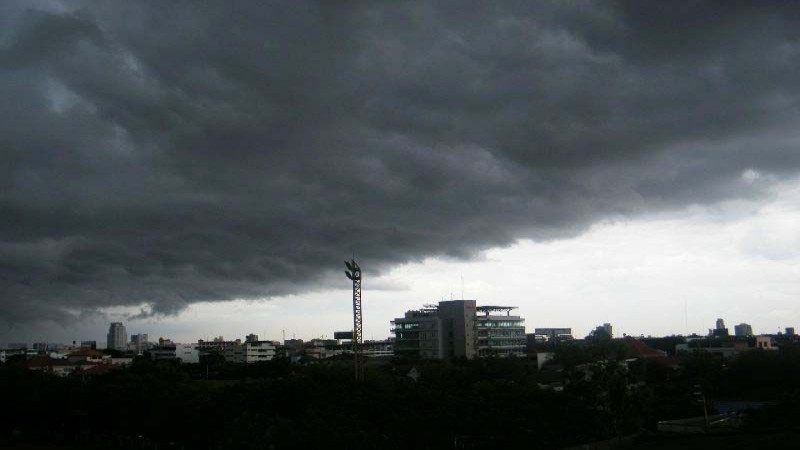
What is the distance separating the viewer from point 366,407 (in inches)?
2035

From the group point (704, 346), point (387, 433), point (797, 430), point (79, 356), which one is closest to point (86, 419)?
point (387, 433)

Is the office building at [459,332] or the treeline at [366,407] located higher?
the office building at [459,332]

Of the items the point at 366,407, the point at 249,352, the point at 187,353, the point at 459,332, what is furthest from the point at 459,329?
the point at 366,407

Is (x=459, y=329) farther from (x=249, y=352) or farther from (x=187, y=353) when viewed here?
(x=187, y=353)

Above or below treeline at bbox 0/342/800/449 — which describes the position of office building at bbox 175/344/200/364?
above

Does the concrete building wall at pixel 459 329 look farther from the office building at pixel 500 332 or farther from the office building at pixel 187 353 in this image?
the office building at pixel 187 353

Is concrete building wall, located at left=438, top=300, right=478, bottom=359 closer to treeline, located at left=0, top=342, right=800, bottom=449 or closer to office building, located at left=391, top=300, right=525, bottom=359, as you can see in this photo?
office building, located at left=391, top=300, right=525, bottom=359

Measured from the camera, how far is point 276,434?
129 ft

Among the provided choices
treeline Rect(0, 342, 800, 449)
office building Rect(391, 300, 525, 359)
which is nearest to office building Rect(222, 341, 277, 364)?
office building Rect(391, 300, 525, 359)

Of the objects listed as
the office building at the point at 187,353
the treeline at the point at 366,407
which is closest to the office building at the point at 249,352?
the office building at the point at 187,353

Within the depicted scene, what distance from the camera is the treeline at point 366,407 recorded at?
44.0m

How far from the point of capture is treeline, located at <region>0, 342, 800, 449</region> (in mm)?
44000

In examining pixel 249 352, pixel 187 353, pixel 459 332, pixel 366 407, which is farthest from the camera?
pixel 187 353

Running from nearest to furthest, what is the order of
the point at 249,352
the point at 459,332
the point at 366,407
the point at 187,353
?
the point at 366,407
the point at 459,332
the point at 249,352
the point at 187,353
